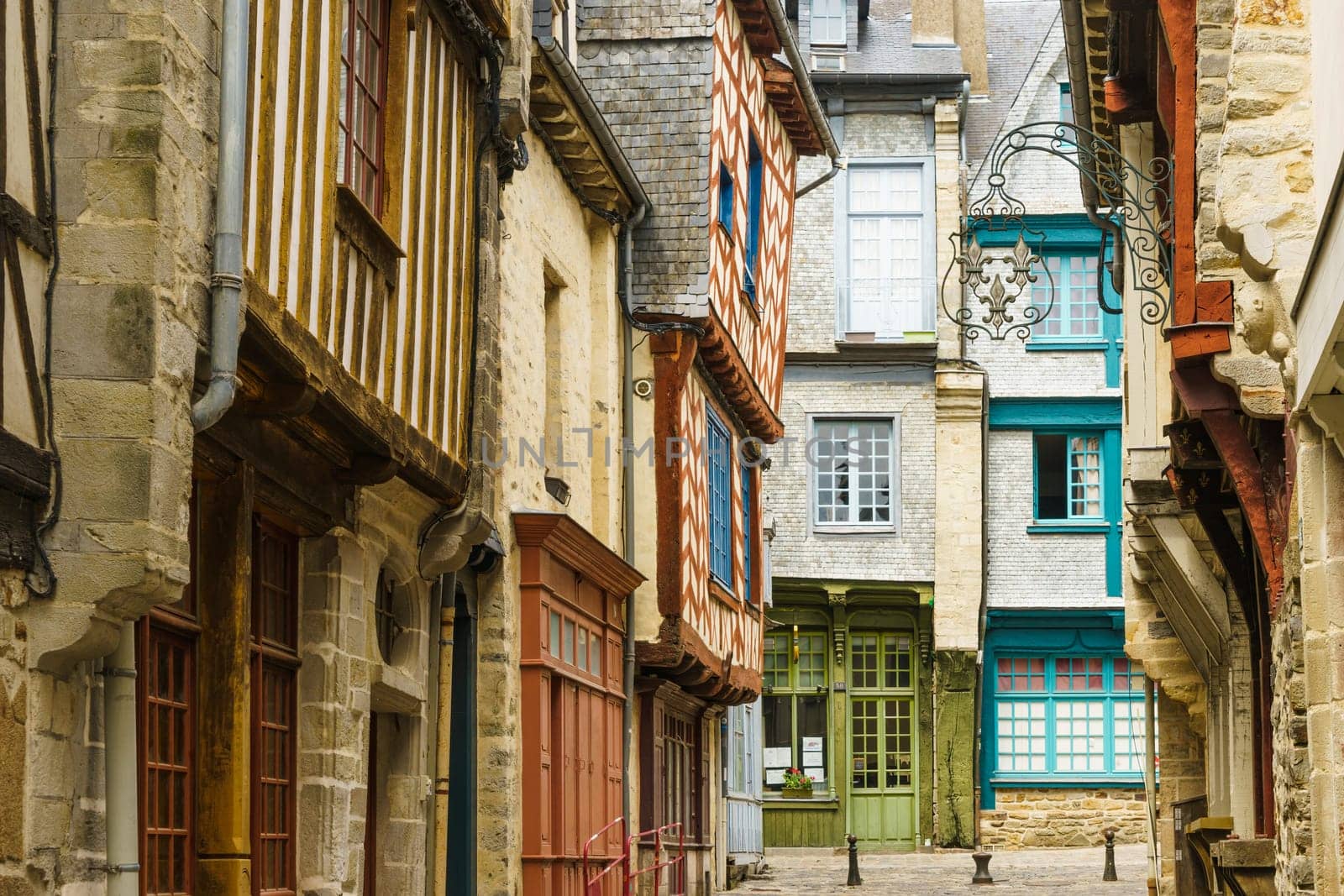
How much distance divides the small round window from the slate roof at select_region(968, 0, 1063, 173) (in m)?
16.9

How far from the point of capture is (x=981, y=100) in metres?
26.2

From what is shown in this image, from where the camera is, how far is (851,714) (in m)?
24.5

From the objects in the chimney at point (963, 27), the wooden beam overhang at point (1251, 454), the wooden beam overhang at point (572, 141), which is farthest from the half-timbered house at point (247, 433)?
the chimney at point (963, 27)

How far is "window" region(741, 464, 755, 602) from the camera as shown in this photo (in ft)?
57.4

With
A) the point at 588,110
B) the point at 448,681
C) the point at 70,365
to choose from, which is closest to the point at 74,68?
the point at 70,365

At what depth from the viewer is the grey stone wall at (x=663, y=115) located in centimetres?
1401

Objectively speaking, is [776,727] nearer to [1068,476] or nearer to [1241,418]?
[1068,476]

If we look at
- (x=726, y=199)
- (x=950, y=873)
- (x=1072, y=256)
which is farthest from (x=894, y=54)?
(x=726, y=199)

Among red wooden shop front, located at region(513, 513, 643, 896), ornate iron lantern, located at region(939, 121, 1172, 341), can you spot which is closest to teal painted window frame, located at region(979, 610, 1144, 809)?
ornate iron lantern, located at region(939, 121, 1172, 341)

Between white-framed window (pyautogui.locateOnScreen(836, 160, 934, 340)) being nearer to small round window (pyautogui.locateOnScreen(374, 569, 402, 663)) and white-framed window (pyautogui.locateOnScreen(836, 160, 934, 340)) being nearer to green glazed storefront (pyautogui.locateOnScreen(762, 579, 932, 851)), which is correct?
green glazed storefront (pyautogui.locateOnScreen(762, 579, 932, 851))

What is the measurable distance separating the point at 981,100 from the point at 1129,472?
49.1 ft

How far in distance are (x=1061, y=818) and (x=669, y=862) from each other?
11675mm

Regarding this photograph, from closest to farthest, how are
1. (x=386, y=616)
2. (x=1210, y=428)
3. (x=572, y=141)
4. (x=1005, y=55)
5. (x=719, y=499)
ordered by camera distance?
(x=1210, y=428)
(x=386, y=616)
(x=572, y=141)
(x=719, y=499)
(x=1005, y=55)

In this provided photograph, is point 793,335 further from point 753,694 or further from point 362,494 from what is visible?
point 362,494
